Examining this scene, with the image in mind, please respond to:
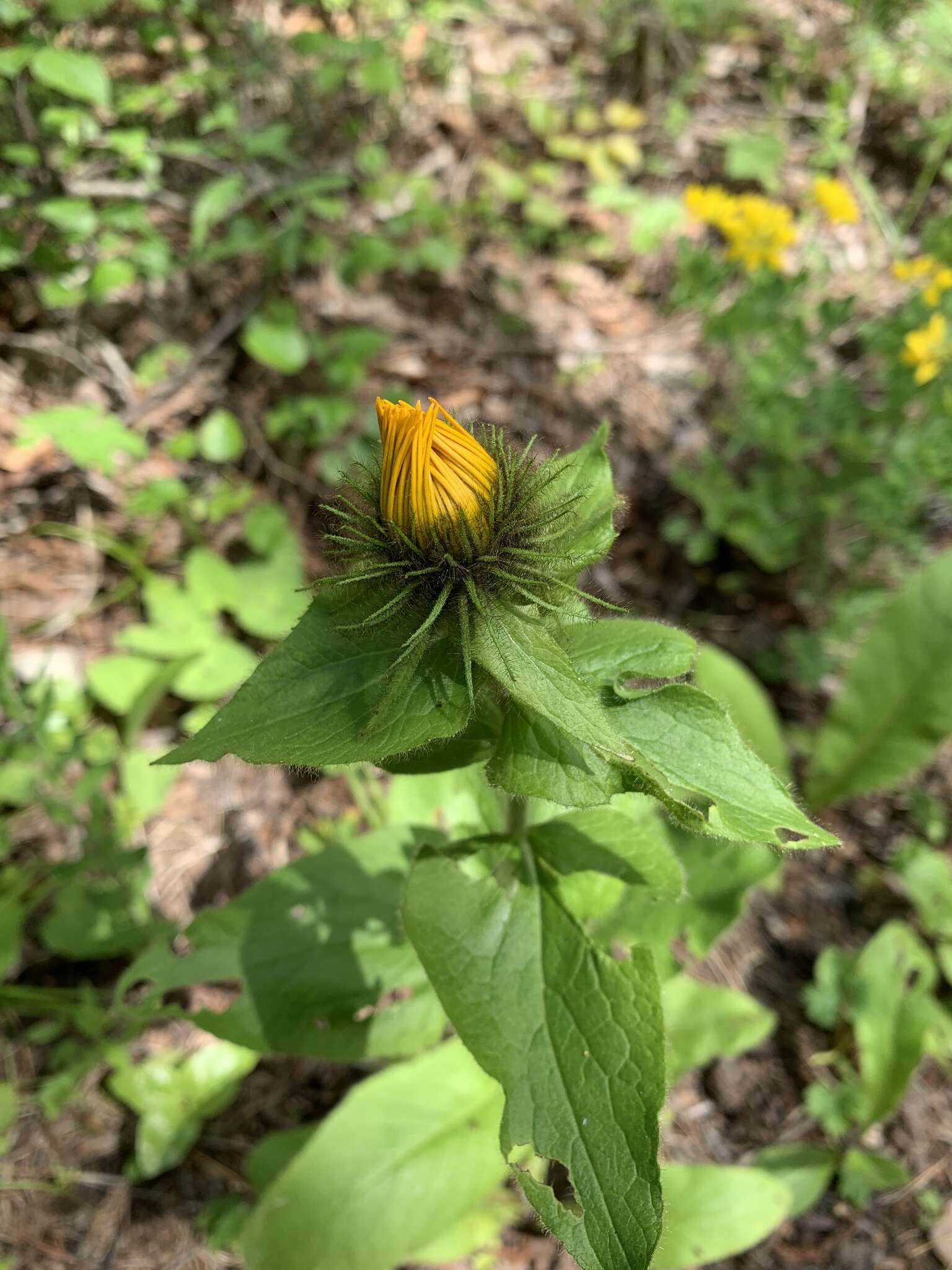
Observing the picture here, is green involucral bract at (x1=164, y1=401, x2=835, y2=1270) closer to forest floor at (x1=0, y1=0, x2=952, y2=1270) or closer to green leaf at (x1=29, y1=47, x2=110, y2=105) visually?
forest floor at (x1=0, y1=0, x2=952, y2=1270)

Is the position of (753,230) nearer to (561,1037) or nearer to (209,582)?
(209,582)

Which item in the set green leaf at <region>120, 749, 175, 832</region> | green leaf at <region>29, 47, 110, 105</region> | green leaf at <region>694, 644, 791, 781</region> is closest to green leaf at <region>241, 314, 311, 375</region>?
green leaf at <region>29, 47, 110, 105</region>

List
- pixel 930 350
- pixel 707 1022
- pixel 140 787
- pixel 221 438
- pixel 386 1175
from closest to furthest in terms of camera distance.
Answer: pixel 386 1175 < pixel 707 1022 < pixel 140 787 < pixel 930 350 < pixel 221 438

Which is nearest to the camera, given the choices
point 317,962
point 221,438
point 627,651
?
point 627,651

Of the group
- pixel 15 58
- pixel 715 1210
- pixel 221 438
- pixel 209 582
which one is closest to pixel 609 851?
pixel 715 1210

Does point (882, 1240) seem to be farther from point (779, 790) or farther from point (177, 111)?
point (177, 111)

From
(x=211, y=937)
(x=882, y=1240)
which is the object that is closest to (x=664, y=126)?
(x=211, y=937)

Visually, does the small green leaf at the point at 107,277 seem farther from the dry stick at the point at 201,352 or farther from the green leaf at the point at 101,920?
the green leaf at the point at 101,920
